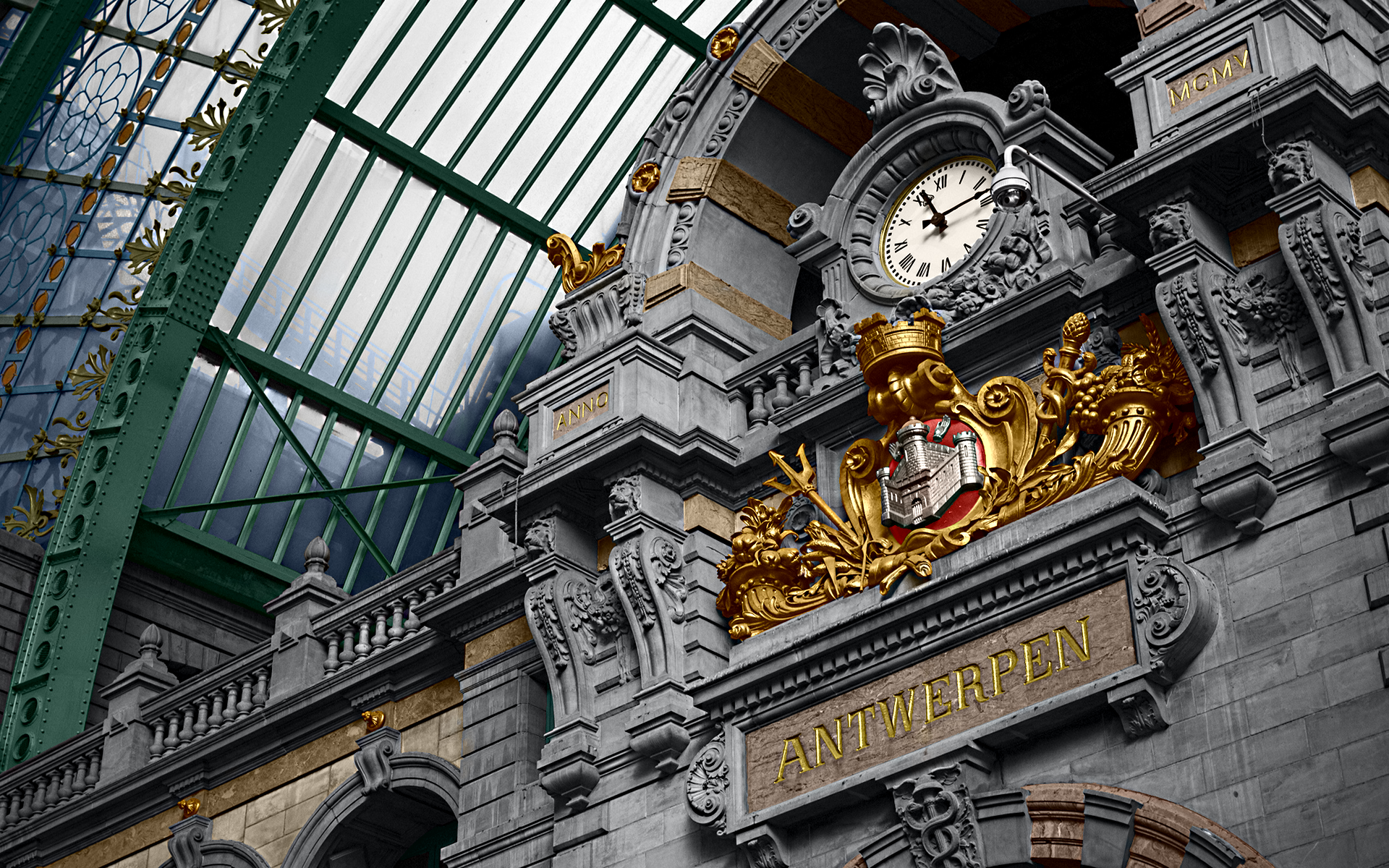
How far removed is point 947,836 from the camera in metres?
13.6

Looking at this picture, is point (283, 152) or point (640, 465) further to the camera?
point (283, 152)

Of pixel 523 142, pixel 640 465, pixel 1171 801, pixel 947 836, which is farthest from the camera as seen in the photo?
pixel 523 142

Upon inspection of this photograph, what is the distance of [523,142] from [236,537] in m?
7.29

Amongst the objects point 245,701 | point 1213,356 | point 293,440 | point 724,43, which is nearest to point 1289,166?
point 1213,356

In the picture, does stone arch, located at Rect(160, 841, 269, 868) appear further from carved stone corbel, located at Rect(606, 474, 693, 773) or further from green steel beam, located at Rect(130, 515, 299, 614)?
carved stone corbel, located at Rect(606, 474, 693, 773)

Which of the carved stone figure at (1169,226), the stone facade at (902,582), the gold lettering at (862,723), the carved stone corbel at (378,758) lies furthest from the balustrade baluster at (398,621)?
the carved stone figure at (1169,226)

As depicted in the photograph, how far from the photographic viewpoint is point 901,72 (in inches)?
699

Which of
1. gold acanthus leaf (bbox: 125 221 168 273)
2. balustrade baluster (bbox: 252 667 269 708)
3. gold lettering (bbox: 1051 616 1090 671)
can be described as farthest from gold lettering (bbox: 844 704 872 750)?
gold acanthus leaf (bbox: 125 221 168 273)

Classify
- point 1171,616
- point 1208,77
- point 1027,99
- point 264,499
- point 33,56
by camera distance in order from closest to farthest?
point 1171,616, point 1208,77, point 1027,99, point 264,499, point 33,56

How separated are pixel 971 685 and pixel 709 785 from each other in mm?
2631

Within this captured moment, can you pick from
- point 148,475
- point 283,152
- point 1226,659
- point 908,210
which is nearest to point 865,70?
point 908,210

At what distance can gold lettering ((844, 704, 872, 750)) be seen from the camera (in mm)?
14492

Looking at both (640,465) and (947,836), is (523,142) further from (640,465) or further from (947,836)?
(947,836)

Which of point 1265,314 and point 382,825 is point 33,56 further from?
point 1265,314
